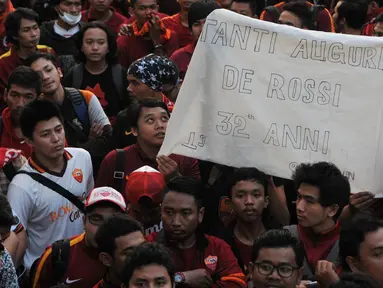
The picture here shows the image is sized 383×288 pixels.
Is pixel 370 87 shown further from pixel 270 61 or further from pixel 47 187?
pixel 47 187

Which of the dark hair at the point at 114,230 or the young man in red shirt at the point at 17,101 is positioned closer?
the dark hair at the point at 114,230

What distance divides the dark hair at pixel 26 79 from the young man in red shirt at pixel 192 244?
1.74m

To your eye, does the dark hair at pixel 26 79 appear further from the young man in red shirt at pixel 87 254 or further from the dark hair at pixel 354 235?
the dark hair at pixel 354 235

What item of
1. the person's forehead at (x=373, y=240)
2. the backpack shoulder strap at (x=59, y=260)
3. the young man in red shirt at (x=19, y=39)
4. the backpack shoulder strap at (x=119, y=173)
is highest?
the young man in red shirt at (x=19, y=39)

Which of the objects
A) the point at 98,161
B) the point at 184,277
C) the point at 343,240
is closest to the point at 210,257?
the point at 184,277

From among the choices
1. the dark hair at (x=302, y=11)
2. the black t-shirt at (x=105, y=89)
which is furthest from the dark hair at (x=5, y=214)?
the dark hair at (x=302, y=11)

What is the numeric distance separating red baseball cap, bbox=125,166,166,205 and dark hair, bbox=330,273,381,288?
2.04 meters

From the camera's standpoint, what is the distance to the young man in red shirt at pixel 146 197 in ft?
24.7

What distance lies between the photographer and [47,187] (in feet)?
25.2

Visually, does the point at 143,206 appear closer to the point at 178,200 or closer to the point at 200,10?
the point at 178,200

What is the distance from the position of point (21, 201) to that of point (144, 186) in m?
0.78

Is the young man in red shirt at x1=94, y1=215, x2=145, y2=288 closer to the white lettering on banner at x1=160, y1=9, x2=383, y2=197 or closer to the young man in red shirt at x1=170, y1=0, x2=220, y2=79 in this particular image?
the white lettering on banner at x1=160, y1=9, x2=383, y2=197

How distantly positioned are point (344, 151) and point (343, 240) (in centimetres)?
96

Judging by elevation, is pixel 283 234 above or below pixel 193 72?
below
